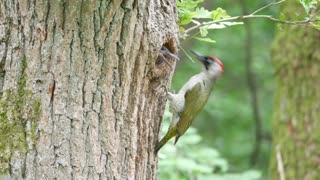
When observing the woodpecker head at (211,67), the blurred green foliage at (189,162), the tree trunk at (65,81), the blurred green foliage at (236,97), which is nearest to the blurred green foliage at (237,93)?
the blurred green foliage at (236,97)

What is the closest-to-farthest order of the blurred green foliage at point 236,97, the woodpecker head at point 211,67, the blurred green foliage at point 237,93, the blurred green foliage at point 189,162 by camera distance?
the woodpecker head at point 211,67 < the blurred green foliage at point 189,162 < the blurred green foliage at point 237,93 < the blurred green foliage at point 236,97

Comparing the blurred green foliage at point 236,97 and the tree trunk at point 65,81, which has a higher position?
the tree trunk at point 65,81

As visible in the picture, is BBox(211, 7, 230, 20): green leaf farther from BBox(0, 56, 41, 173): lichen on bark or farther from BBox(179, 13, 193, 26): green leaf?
BBox(0, 56, 41, 173): lichen on bark

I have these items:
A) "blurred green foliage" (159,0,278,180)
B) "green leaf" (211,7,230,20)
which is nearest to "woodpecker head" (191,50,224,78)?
"green leaf" (211,7,230,20)

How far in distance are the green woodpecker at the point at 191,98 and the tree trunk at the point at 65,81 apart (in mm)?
605

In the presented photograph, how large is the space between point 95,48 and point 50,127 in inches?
13.5

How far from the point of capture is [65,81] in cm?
254

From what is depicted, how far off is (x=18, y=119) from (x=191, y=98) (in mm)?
1275

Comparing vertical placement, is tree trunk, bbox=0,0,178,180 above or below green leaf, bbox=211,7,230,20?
below

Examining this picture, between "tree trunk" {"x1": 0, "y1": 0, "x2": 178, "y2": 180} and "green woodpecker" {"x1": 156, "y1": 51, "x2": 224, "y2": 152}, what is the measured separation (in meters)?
0.60

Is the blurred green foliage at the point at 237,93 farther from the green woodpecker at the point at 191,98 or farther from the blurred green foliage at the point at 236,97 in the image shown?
the green woodpecker at the point at 191,98

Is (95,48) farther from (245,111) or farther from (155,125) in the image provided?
(245,111)

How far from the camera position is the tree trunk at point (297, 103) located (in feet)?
17.4

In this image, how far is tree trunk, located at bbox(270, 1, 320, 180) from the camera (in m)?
5.31
